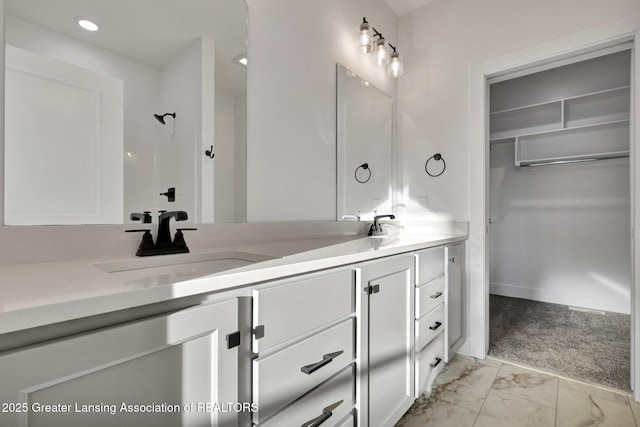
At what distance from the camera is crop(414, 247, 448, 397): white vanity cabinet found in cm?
148

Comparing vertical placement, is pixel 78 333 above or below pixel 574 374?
above

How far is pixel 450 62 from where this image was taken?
2.32 meters

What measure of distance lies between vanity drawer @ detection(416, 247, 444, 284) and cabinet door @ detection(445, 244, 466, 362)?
0.12m

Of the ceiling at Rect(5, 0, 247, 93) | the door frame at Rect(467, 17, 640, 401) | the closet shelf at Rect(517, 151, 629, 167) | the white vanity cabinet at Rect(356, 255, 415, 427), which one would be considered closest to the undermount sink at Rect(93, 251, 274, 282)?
the white vanity cabinet at Rect(356, 255, 415, 427)

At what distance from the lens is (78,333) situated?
49 cm

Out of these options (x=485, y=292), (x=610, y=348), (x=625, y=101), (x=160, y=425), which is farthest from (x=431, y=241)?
(x=625, y=101)

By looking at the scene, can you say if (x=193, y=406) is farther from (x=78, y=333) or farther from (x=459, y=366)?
(x=459, y=366)

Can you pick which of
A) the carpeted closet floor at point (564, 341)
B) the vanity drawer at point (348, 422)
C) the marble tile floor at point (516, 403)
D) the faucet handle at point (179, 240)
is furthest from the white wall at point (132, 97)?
the carpeted closet floor at point (564, 341)

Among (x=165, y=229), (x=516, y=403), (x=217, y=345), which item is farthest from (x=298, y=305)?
(x=516, y=403)

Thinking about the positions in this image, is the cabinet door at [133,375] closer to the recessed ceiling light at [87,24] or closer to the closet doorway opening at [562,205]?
the recessed ceiling light at [87,24]

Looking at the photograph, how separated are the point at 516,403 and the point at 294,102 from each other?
6.48ft

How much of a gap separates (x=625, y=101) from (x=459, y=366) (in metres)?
2.89

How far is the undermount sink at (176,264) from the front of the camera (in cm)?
93

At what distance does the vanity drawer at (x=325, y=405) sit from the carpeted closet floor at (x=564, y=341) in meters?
1.60
